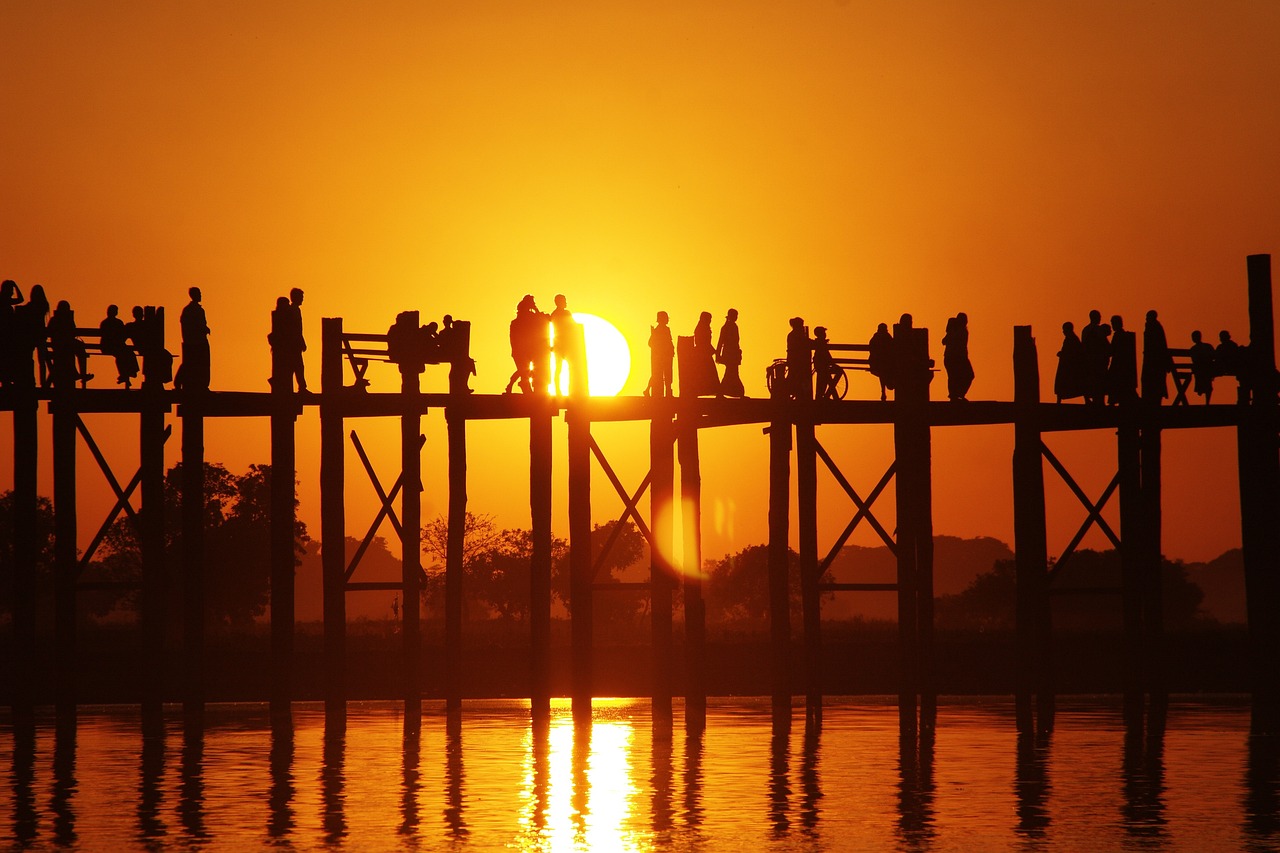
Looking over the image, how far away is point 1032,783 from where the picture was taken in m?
A: 17.6

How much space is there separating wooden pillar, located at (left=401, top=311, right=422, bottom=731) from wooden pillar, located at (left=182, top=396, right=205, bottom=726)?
2333mm

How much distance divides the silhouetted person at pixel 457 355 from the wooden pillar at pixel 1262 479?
9.73m

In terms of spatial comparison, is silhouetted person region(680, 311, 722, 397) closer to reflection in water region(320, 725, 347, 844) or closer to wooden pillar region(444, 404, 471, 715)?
wooden pillar region(444, 404, 471, 715)

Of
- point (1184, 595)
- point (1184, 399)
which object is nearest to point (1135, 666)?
point (1184, 399)

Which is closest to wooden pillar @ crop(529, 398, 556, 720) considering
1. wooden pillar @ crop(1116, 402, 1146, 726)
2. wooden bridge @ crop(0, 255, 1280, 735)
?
wooden bridge @ crop(0, 255, 1280, 735)

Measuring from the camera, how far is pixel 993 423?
1005 inches

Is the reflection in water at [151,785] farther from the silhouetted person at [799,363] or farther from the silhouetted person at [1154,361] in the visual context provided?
the silhouetted person at [1154,361]

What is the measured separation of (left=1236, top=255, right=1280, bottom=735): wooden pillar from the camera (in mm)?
25859

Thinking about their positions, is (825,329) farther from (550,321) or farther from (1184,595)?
(1184,595)

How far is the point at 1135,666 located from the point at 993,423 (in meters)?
3.93

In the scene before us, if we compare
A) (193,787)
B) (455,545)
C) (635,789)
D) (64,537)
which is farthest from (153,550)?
(635,789)

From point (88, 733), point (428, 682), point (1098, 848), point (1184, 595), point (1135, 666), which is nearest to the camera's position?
point (1098, 848)

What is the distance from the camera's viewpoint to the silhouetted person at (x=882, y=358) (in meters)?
24.8

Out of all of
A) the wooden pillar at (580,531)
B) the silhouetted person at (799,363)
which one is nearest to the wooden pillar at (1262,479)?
the silhouetted person at (799,363)
